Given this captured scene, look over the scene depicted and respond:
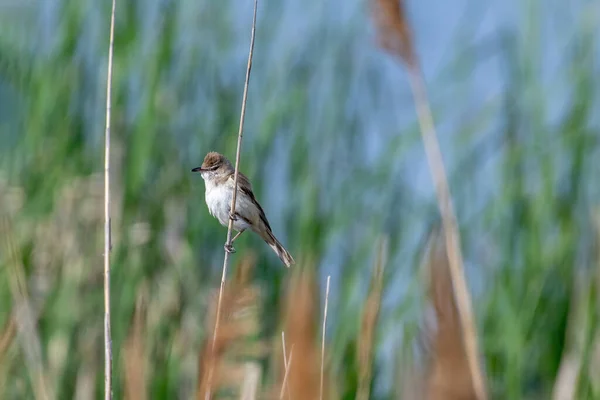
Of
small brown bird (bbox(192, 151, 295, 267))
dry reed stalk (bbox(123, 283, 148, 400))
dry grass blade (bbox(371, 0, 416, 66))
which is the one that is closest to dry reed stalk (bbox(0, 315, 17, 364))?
dry reed stalk (bbox(123, 283, 148, 400))

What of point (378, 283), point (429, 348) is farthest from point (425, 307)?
point (378, 283)

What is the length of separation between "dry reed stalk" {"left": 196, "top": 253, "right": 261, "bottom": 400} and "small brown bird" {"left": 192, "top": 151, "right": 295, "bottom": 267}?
10.2ft

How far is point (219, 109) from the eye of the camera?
15.2 feet

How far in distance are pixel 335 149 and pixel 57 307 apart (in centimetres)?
153

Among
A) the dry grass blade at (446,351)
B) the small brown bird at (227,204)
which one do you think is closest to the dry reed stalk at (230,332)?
the dry grass blade at (446,351)

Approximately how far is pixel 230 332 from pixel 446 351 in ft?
1.09

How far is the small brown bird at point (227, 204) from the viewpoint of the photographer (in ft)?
13.4

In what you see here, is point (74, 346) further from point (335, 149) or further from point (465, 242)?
point (465, 242)

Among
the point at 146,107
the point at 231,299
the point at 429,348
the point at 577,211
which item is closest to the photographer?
the point at 429,348

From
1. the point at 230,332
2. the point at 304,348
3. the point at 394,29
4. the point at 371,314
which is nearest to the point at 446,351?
the point at 304,348

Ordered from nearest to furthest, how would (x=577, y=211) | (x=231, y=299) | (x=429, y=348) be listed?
(x=429, y=348), (x=231, y=299), (x=577, y=211)

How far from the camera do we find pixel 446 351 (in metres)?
0.53

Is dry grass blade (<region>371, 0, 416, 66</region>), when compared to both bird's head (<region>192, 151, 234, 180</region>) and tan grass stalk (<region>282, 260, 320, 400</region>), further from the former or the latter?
bird's head (<region>192, 151, 234, 180</region>)

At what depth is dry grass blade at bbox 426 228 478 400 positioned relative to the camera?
0.53 meters
